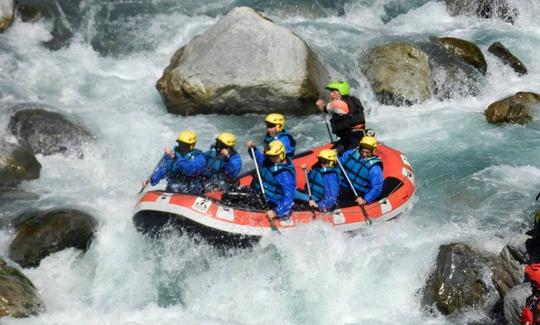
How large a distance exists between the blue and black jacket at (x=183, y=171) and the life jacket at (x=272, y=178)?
32.5 inches

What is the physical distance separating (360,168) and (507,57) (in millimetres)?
6891

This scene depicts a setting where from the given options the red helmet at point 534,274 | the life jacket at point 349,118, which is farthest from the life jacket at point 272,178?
the red helmet at point 534,274

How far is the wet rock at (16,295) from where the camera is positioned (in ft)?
21.8

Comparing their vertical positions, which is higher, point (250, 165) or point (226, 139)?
point (226, 139)

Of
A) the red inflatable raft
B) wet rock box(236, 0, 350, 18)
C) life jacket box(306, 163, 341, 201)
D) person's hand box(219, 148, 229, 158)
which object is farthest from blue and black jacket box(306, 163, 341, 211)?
wet rock box(236, 0, 350, 18)

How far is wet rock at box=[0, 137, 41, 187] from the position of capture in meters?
9.27

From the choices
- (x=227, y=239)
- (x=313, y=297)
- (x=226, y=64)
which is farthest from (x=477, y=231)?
(x=226, y=64)

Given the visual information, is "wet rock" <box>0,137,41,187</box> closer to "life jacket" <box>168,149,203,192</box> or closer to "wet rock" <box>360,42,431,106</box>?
"life jacket" <box>168,149,203,192</box>

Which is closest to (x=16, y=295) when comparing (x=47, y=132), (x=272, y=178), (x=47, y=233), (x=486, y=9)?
(x=47, y=233)

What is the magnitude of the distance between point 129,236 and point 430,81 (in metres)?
6.99

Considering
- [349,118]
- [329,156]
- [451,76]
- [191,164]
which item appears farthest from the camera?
[451,76]

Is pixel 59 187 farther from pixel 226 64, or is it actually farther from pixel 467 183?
pixel 467 183

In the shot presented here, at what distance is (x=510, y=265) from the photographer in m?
7.20

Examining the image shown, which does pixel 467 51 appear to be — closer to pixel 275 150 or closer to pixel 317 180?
pixel 317 180
